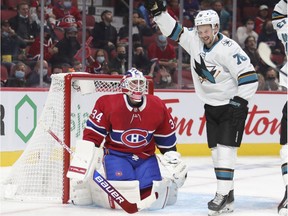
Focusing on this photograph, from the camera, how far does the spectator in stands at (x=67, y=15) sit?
8367 mm

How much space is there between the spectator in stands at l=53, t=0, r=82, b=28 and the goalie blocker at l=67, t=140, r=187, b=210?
3546 millimetres

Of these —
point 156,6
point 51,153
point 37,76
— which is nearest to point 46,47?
point 37,76

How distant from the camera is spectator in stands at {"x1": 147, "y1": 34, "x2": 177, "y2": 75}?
889 cm

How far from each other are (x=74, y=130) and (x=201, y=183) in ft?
3.85

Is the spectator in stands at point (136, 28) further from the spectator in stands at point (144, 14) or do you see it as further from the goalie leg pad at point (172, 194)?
the goalie leg pad at point (172, 194)

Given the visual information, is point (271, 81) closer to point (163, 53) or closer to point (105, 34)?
point (163, 53)

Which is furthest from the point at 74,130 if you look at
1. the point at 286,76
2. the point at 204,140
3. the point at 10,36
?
the point at 204,140

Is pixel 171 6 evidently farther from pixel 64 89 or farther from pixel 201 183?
pixel 64 89

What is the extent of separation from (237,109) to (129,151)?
0.69 meters

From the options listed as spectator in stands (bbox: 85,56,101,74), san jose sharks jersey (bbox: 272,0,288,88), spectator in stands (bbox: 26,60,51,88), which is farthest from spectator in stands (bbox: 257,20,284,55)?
san jose sharks jersey (bbox: 272,0,288,88)

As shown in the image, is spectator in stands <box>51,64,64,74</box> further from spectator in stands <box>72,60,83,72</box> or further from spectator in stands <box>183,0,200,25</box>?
spectator in stands <box>183,0,200,25</box>

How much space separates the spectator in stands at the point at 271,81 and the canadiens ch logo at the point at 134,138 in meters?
4.38

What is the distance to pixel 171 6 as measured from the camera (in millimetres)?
8977

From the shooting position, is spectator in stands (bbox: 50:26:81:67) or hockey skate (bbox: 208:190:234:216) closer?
hockey skate (bbox: 208:190:234:216)
